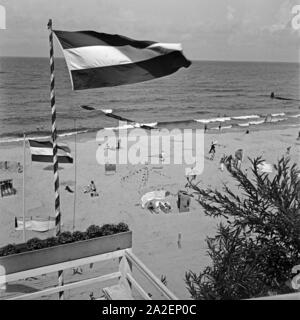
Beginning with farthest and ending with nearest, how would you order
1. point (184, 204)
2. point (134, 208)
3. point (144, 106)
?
point (144, 106), point (134, 208), point (184, 204)

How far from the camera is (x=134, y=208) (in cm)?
1122

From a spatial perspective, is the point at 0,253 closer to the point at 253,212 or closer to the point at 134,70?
the point at 253,212

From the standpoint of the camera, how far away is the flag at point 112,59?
5.09 m

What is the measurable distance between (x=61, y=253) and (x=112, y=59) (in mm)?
3130

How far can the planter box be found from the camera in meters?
2.58

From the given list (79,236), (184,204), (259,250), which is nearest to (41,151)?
(184,204)

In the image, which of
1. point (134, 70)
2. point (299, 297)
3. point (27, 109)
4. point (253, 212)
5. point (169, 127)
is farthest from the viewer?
point (27, 109)

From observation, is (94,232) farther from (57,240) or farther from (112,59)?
(112,59)

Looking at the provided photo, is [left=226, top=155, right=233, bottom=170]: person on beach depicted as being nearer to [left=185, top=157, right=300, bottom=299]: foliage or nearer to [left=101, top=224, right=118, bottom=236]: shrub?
[left=185, top=157, right=300, bottom=299]: foliage

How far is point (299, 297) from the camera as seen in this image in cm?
174

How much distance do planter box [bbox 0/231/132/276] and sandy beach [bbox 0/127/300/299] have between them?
408 cm
